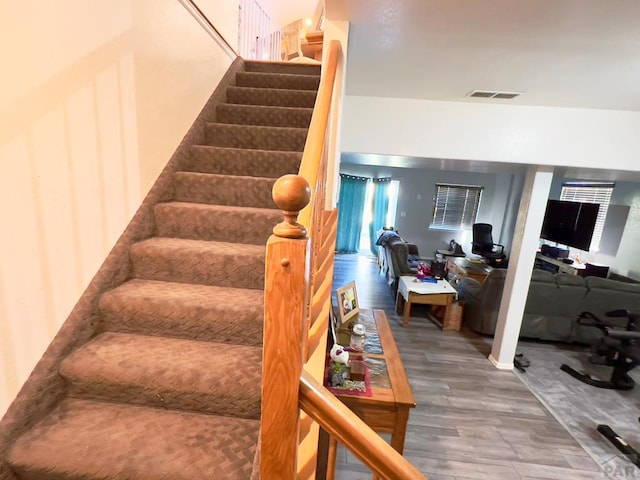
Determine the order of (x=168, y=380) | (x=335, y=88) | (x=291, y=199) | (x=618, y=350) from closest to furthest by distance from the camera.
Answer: (x=291, y=199) → (x=168, y=380) → (x=335, y=88) → (x=618, y=350)

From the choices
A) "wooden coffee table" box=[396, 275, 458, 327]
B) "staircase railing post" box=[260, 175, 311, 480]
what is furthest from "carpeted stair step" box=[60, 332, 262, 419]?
"wooden coffee table" box=[396, 275, 458, 327]

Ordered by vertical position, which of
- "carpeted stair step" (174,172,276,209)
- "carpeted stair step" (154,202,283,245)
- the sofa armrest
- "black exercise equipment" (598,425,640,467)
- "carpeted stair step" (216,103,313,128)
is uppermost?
"carpeted stair step" (216,103,313,128)

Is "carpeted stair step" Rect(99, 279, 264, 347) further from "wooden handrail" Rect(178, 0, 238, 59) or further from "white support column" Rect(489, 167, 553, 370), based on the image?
"white support column" Rect(489, 167, 553, 370)

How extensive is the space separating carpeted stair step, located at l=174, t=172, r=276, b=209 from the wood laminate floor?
74.5 inches

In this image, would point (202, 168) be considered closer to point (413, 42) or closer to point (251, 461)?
point (413, 42)

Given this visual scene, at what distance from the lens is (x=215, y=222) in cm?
171

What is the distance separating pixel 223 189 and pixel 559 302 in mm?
4145

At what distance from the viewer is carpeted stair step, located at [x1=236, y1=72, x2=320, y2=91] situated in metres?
2.80

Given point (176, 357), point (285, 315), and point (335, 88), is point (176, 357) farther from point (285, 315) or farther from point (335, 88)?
point (335, 88)

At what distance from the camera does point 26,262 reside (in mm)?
1081

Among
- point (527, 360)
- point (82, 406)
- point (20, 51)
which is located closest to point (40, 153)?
point (20, 51)

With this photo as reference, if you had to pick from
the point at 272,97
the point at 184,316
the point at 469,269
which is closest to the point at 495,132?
the point at 272,97

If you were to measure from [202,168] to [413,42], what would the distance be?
147 cm

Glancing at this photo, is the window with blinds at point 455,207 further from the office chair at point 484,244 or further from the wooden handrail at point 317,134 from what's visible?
the wooden handrail at point 317,134
